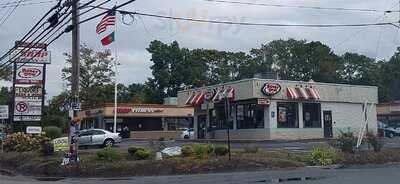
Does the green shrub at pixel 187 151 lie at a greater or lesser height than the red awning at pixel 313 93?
lesser

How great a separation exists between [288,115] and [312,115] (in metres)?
2.79

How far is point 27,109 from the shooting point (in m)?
44.2

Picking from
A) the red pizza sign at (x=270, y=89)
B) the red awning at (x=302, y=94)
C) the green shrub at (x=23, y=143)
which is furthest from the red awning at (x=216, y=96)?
the green shrub at (x=23, y=143)

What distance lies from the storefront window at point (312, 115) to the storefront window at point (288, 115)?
1.00 m

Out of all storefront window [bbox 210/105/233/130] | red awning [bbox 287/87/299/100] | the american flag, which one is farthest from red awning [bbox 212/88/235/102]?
the american flag

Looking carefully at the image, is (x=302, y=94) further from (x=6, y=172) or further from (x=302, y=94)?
(x=6, y=172)

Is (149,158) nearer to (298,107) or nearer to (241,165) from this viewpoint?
(241,165)

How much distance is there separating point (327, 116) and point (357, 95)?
15.0 feet

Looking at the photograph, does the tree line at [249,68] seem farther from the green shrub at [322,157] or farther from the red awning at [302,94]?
the green shrub at [322,157]

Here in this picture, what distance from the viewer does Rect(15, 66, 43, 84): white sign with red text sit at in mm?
45031

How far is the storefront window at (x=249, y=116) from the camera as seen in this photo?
164 ft

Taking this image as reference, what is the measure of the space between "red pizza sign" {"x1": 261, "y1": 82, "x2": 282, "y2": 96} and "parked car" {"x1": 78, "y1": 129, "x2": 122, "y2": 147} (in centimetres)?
1211

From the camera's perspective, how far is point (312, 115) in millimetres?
52688

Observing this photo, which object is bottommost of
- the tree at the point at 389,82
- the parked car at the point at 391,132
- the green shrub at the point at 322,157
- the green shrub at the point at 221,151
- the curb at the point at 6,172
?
the curb at the point at 6,172
